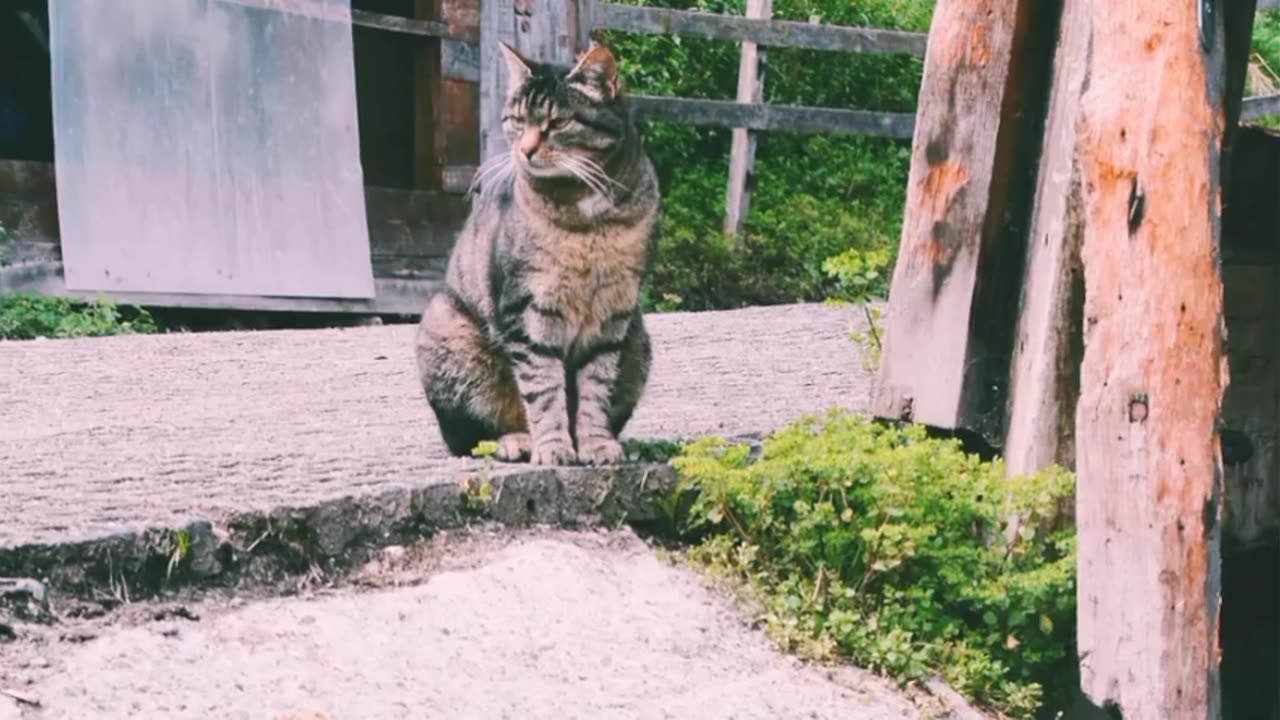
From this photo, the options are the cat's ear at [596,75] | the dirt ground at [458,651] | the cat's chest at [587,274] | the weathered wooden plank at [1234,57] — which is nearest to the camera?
the dirt ground at [458,651]

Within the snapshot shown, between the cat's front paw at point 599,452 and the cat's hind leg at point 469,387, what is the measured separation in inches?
9.6

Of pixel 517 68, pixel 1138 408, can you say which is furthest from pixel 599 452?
pixel 1138 408

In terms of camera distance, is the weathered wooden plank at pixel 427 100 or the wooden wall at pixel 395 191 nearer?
the wooden wall at pixel 395 191

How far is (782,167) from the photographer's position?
15727 millimetres

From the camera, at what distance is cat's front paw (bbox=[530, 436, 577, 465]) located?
4.51 metres

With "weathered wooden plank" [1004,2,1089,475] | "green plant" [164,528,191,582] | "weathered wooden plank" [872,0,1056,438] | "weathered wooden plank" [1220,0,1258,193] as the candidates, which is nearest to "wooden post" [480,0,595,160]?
"weathered wooden plank" [1220,0,1258,193]

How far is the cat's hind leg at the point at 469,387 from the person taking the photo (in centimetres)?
477

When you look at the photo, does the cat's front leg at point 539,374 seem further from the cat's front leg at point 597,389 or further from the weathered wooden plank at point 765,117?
the weathered wooden plank at point 765,117

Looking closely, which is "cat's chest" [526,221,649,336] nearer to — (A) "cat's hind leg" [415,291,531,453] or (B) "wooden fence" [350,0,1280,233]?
(A) "cat's hind leg" [415,291,531,453]

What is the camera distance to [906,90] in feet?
55.1

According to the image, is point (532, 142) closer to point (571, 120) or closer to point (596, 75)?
point (571, 120)

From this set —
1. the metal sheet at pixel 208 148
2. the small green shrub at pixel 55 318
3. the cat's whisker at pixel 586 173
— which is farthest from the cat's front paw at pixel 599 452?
the metal sheet at pixel 208 148

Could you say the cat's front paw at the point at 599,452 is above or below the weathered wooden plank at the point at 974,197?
below

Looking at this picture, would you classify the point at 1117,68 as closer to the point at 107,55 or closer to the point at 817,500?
the point at 817,500
